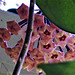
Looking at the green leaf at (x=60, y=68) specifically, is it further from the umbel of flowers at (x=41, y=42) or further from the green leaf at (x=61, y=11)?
the umbel of flowers at (x=41, y=42)

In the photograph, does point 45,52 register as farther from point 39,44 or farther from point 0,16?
point 0,16

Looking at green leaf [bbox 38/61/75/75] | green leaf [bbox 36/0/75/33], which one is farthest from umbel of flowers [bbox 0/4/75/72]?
green leaf [bbox 38/61/75/75]

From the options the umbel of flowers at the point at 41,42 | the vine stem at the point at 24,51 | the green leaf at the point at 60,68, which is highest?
the green leaf at the point at 60,68

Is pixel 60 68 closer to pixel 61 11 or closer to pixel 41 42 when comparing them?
pixel 61 11

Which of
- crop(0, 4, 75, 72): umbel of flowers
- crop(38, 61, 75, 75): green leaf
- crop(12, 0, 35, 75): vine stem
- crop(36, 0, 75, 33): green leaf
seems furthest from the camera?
crop(0, 4, 75, 72): umbel of flowers

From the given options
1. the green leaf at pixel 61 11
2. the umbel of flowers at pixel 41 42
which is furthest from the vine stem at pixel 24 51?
the umbel of flowers at pixel 41 42

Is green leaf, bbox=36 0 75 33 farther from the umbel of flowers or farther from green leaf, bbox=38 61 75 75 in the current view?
green leaf, bbox=38 61 75 75

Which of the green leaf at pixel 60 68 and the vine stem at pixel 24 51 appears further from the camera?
the vine stem at pixel 24 51

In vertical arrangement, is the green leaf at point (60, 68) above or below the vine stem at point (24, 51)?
above
